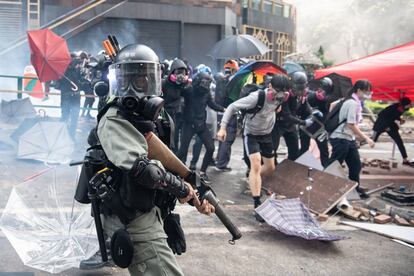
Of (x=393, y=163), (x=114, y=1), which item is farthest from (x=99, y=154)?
(x=114, y=1)

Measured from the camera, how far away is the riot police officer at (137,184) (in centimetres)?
226

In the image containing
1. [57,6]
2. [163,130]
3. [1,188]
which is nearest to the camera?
[163,130]

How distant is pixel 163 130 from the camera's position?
271 cm

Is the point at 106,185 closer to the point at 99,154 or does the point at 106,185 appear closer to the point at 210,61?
the point at 99,154

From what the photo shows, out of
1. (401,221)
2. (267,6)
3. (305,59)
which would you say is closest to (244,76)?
(401,221)

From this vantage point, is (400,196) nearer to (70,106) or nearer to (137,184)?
(137,184)

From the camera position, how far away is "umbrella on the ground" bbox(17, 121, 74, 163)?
24.2 ft

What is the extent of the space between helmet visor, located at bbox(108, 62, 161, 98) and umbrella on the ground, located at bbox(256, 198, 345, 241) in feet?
8.62

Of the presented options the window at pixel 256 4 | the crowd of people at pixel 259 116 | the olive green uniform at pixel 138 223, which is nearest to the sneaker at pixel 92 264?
the olive green uniform at pixel 138 223

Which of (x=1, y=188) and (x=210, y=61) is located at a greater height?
(x=210, y=61)

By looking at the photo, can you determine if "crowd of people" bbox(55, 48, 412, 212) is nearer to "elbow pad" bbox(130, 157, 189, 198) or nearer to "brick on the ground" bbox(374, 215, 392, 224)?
"brick on the ground" bbox(374, 215, 392, 224)

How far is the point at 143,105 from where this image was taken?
94.1 inches

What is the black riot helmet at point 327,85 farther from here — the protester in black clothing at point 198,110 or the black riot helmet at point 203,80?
the black riot helmet at point 203,80

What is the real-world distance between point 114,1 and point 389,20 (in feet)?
74.2
